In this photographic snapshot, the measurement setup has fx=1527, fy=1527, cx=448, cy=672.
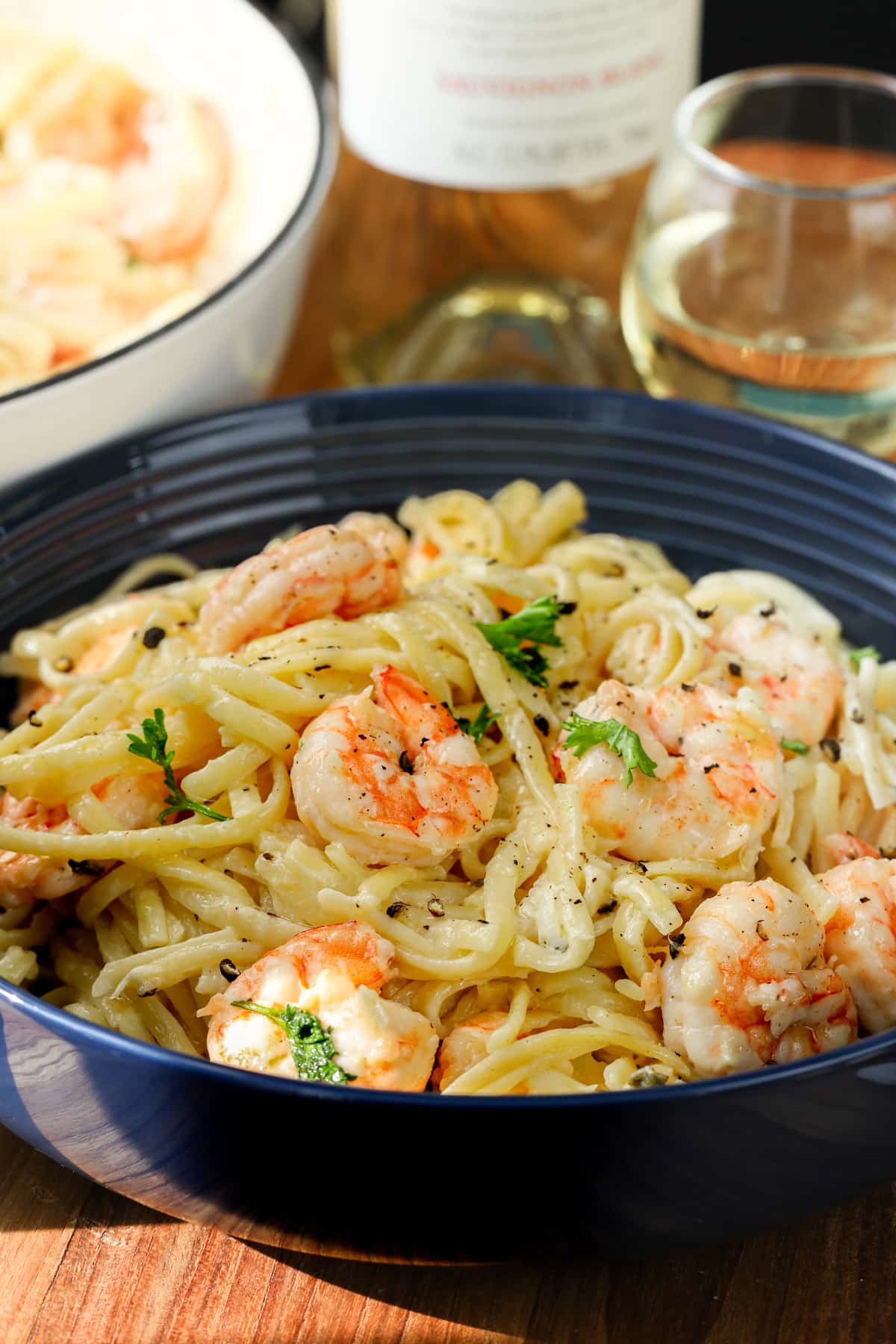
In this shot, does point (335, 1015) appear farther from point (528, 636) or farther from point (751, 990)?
point (528, 636)

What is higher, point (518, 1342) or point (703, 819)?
point (703, 819)

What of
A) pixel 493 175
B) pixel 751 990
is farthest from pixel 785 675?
pixel 493 175

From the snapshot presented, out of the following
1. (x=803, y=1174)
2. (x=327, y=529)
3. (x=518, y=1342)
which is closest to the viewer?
(x=803, y=1174)

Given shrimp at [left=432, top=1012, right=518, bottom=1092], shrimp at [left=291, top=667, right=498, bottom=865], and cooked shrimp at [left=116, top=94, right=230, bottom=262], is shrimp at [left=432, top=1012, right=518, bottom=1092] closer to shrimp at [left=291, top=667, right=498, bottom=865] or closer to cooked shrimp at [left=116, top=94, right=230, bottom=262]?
shrimp at [left=291, top=667, right=498, bottom=865]

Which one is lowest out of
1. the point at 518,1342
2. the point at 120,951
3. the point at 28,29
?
the point at 518,1342

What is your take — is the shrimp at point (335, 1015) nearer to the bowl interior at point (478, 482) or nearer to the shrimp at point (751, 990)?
the shrimp at point (751, 990)

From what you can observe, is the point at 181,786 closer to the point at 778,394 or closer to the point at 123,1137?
the point at 123,1137

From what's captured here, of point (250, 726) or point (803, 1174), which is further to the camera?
point (250, 726)

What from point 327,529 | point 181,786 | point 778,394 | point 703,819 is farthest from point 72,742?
point 778,394
